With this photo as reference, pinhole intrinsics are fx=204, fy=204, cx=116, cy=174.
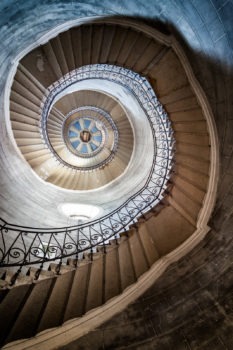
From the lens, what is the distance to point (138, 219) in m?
5.79

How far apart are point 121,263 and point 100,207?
4544 mm

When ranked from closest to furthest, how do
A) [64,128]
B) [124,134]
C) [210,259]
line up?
1. [210,259]
2. [124,134]
3. [64,128]

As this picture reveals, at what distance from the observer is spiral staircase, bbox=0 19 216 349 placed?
3771 mm

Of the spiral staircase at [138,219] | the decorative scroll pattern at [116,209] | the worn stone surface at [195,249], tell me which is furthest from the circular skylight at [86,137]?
the worn stone surface at [195,249]

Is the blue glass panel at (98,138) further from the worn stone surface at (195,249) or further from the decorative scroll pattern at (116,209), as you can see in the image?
the worn stone surface at (195,249)

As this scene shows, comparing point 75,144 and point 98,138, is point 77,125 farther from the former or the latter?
point 98,138

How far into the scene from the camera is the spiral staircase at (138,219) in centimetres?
377

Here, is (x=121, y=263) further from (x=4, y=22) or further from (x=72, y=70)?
(x=72, y=70)

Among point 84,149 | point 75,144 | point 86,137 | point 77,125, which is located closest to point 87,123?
point 77,125

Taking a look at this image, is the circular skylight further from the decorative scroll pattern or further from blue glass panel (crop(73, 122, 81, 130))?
the decorative scroll pattern

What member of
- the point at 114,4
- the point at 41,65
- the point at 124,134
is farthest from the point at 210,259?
the point at 124,134

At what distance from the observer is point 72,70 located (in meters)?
6.42

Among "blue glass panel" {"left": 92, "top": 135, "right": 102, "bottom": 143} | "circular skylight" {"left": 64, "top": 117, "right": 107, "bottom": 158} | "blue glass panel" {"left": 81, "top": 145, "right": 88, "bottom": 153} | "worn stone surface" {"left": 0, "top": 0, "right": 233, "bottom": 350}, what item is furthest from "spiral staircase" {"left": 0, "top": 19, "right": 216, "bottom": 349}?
"blue glass panel" {"left": 92, "top": 135, "right": 102, "bottom": 143}

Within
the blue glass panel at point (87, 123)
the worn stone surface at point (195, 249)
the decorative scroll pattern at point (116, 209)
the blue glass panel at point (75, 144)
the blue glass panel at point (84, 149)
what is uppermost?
the blue glass panel at point (87, 123)
